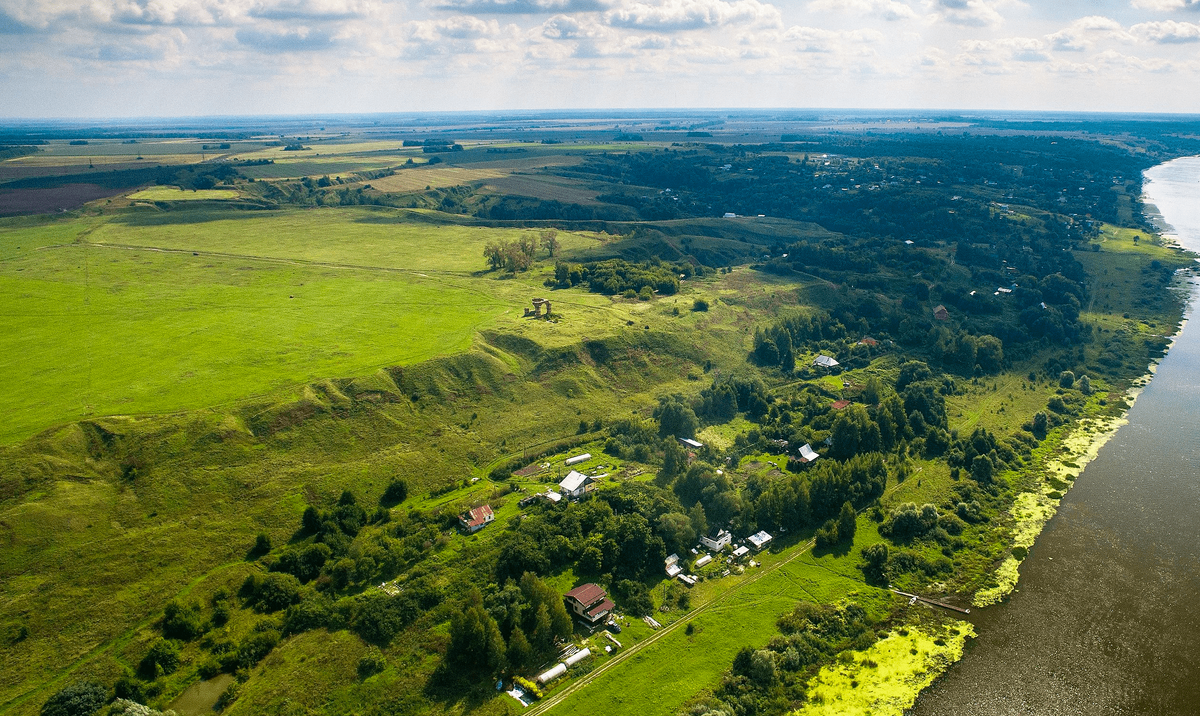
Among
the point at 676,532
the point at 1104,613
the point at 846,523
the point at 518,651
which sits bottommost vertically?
the point at 1104,613

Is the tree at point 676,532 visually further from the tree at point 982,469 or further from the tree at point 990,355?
the tree at point 990,355

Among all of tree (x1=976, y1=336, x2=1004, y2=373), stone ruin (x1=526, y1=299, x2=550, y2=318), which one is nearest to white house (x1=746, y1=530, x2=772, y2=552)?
stone ruin (x1=526, y1=299, x2=550, y2=318)

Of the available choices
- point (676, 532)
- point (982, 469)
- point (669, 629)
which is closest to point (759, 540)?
point (676, 532)

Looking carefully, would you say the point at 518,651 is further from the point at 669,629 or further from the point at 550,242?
the point at 550,242

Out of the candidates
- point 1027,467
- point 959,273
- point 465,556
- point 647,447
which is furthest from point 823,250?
point 465,556

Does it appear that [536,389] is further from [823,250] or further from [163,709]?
[823,250]

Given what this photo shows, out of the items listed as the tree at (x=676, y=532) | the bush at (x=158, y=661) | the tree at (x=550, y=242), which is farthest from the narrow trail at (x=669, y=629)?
the tree at (x=550, y=242)
